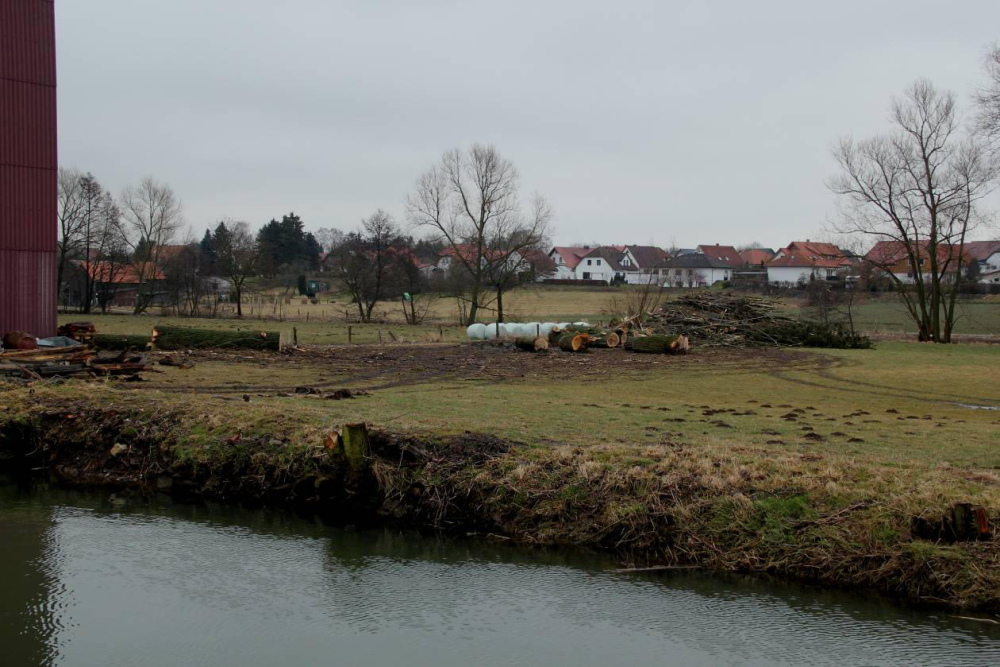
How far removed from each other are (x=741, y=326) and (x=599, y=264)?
93574 mm

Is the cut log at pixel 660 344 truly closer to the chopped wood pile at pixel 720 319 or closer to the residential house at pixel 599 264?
the chopped wood pile at pixel 720 319

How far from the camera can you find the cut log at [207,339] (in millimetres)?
27984

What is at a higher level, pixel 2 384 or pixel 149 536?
pixel 2 384

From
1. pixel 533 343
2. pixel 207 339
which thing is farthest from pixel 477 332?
pixel 207 339

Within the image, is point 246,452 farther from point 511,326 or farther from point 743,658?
point 511,326

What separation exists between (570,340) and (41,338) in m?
18.3

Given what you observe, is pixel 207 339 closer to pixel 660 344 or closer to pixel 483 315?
pixel 660 344

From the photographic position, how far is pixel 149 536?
10484mm

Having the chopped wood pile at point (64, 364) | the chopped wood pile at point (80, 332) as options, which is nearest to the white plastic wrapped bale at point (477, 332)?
the chopped wood pile at point (80, 332)

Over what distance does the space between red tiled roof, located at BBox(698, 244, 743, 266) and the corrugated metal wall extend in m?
116

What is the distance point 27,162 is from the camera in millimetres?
24547

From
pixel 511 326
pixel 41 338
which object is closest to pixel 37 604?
pixel 41 338

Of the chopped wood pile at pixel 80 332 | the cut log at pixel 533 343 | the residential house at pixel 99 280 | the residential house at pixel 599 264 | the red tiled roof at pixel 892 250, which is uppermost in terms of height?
the residential house at pixel 599 264

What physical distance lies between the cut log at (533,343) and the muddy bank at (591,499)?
2072cm
